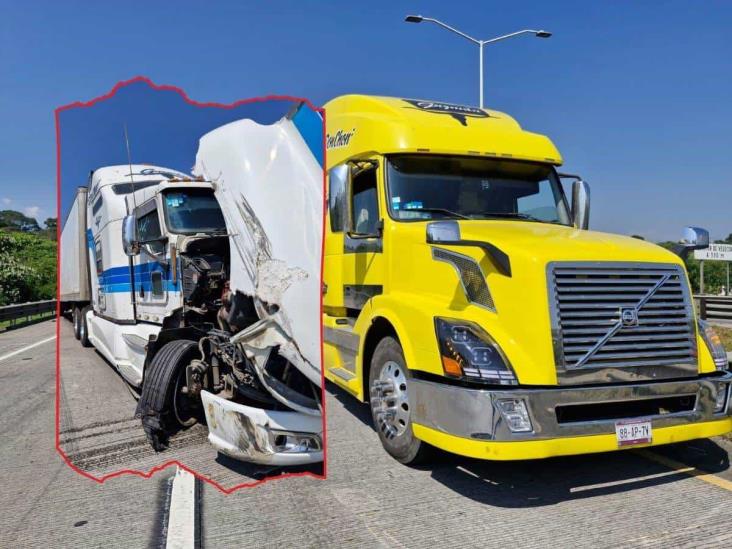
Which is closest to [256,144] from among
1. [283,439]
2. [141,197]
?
[141,197]

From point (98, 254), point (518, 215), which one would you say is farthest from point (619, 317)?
point (98, 254)

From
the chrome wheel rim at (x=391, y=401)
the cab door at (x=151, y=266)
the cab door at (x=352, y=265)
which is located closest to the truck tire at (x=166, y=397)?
the cab door at (x=151, y=266)

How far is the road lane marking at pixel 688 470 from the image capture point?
4398 millimetres

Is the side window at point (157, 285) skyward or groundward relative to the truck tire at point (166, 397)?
skyward

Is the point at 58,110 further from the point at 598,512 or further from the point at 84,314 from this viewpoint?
the point at 598,512

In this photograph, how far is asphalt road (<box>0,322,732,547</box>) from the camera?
136 inches

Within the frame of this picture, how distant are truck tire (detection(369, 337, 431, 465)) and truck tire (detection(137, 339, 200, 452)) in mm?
2853

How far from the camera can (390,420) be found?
492 cm

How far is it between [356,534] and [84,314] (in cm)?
217

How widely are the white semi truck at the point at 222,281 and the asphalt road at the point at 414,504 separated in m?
0.93

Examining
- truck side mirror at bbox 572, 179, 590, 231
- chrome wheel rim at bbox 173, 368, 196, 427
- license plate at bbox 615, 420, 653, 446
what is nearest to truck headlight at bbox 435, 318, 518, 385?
license plate at bbox 615, 420, 653, 446

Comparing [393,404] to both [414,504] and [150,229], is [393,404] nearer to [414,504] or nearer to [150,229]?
[414,504]

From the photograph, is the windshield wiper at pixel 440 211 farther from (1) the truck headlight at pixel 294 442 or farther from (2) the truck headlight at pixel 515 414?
(1) the truck headlight at pixel 294 442

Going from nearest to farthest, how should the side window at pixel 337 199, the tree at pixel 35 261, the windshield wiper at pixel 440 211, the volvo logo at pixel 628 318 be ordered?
the tree at pixel 35 261 → the volvo logo at pixel 628 318 → the side window at pixel 337 199 → the windshield wiper at pixel 440 211
